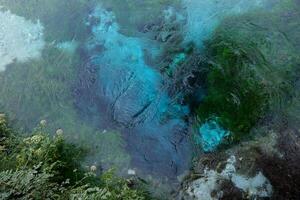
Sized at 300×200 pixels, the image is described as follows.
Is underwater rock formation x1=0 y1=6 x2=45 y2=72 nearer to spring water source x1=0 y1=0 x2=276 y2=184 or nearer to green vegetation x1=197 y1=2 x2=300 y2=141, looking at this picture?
spring water source x1=0 y1=0 x2=276 y2=184

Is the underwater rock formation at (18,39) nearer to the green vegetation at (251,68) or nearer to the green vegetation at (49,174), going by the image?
the green vegetation at (49,174)

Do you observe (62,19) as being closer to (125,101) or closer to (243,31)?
(125,101)

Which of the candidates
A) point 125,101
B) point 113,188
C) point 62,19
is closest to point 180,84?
point 125,101

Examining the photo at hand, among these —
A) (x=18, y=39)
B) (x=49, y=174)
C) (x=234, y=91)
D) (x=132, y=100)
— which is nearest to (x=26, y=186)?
(x=49, y=174)

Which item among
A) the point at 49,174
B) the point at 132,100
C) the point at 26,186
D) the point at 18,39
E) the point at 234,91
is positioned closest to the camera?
the point at 26,186

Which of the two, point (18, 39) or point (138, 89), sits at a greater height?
point (18, 39)

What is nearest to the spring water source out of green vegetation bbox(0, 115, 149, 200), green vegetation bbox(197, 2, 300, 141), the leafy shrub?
green vegetation bbox(197, 2, 300, 141)

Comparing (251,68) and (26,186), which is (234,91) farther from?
(26,186)
